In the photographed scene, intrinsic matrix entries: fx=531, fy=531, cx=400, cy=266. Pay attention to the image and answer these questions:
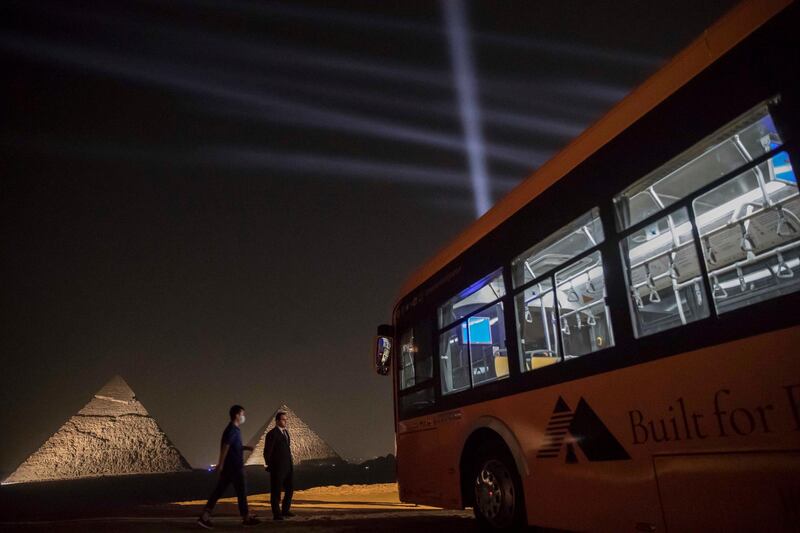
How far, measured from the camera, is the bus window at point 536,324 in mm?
4684

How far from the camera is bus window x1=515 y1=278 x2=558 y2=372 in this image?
15.4 ft

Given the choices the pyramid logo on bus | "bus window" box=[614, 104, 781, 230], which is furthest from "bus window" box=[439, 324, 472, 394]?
"bus window" box=[614, 104, 781, 230]

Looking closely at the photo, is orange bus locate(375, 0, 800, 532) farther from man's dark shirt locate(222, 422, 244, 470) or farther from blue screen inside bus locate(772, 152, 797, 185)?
man's dark shirt locate(222, 422, 244, 470)

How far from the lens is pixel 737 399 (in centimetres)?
276

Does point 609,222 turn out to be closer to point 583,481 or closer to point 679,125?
point 679,125

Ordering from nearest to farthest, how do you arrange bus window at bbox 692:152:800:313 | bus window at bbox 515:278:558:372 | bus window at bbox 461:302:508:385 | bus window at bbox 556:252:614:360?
1. bus window at bbox 692:152:800:313
2. bus window at bbox 556:252:614:360
3. bus window at bbox 515:278:558:372
4. bus window at bbox 461:302:508:385

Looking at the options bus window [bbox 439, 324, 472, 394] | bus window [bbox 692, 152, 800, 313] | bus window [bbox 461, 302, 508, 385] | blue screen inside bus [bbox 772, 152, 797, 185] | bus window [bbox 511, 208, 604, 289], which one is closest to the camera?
blue screen inside bus [bbox 772, 152, 797, 185]

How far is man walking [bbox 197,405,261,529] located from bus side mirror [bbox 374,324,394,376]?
2009 mm

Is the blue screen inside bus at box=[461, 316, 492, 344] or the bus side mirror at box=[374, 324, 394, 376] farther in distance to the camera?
the bus side mirror at box=[374, 324, 394, 376]

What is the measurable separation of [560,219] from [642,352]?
Result: 4.52ft

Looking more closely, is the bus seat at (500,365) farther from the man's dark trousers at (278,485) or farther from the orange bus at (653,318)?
the man's dark trousers at (278,485)

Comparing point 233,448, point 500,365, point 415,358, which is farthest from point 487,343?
point 233,448

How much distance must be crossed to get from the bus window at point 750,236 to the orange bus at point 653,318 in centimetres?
1

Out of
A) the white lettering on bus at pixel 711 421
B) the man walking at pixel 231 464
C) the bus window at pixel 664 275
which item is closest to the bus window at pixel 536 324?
the bus window at pixel 664 275
